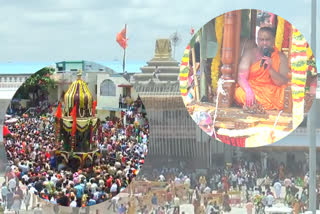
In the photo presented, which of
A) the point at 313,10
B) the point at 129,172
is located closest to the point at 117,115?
the point at 129,172

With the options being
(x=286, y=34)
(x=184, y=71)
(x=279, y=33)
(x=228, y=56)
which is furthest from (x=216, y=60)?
(x=286, y=34)

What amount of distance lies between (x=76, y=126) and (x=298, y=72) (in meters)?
4.89

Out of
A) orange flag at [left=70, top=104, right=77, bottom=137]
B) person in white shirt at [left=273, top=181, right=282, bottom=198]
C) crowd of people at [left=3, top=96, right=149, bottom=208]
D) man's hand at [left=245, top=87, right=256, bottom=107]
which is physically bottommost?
person in white shirt at [left=273, top=181, right=282, bottom=198]

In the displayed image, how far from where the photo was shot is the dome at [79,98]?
17.8 m

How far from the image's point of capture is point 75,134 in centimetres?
1794

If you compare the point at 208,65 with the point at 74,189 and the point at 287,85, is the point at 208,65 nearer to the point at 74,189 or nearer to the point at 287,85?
the point at 287,85

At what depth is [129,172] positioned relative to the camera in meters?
18.1

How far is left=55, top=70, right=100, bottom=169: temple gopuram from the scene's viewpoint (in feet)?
58.6

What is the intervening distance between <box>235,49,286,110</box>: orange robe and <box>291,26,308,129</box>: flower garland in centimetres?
39

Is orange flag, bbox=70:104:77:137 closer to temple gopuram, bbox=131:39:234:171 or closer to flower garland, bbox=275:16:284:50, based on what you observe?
temple gopuram, bbox=131:39:234:171

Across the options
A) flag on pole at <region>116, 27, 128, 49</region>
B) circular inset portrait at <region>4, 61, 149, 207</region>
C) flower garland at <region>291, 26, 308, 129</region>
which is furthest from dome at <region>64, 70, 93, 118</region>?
flag on pole at <region>116, 27, 128, 49</region>

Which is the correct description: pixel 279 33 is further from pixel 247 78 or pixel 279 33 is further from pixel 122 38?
pixel 122 38

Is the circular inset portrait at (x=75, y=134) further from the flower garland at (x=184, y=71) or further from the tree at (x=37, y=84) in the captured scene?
the flower garland at (x=184, y=71)

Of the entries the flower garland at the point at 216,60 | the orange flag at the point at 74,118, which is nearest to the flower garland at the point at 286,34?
the flower garland at the point at 216,60
